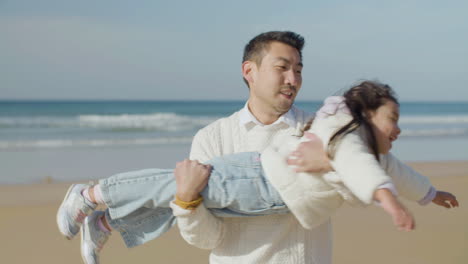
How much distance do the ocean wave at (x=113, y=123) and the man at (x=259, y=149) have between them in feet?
42.3

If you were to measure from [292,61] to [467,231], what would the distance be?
12.0ft

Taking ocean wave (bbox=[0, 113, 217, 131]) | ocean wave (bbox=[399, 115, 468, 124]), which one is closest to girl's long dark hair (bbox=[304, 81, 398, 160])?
ocean wave (bbox=[0, 113, 217, 131])

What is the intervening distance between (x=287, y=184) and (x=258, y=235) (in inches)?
15.5

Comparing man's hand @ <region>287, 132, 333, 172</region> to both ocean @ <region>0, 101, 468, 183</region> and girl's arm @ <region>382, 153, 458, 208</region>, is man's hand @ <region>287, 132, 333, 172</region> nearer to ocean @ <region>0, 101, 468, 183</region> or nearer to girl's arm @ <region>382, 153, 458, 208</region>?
girl's arm @ <region>382, 153, 458, 208</region>

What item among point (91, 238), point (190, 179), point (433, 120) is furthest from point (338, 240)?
point (433, 120)

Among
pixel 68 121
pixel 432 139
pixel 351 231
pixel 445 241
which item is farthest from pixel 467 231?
pixel 68 121

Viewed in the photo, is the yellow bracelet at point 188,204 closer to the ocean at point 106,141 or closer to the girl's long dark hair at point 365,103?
the girl's long dark hair at point 365,103

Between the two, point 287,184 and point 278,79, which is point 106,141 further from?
point 287,184

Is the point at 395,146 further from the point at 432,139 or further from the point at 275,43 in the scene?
the point at 275,43

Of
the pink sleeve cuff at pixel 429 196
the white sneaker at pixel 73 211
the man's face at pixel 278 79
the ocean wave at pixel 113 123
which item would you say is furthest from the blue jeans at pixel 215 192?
the ocean wave at pixel 113 123

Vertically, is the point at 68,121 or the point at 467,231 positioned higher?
the point at 467,231

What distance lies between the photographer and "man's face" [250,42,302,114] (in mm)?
2717

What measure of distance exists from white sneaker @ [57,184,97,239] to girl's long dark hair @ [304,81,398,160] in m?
1.17

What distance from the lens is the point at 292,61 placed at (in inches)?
108
